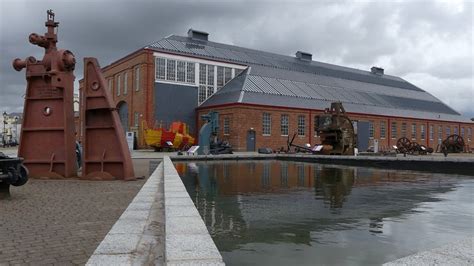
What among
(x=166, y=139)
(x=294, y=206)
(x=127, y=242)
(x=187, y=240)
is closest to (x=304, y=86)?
(x=166, y=139)

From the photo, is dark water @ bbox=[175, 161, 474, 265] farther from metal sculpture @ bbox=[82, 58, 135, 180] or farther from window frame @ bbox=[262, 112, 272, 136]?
window frame @ bbox=[262, 112, 272, 136]

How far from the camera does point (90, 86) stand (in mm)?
13211

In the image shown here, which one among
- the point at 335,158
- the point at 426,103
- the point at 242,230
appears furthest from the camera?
the point at 426,103

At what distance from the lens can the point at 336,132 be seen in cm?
2831

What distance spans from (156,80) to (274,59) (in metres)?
19.8

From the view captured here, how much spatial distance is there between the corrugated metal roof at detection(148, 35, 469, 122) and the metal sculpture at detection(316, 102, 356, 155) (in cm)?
1539

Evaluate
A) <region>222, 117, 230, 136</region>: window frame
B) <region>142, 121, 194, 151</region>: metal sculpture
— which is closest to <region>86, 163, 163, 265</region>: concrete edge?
<region>142, 121, 194, 151</region>: metal sculpture

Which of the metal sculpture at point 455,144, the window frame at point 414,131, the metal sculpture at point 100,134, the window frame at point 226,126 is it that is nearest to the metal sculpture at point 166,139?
the window frame at point 226,126

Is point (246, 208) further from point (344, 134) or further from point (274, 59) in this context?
point (274, 59)

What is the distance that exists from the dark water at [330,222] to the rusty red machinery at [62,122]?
3815mm

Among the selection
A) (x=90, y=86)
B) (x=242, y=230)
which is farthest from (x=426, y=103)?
(x=242, y=230)

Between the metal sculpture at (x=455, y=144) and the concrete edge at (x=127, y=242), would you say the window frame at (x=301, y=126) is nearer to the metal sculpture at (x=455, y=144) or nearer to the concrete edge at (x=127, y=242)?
the metal sculpture at (x=455, y=144)

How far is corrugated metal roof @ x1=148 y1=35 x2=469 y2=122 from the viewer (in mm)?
47250

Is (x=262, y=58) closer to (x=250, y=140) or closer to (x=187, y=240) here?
(x=250, y=140)
